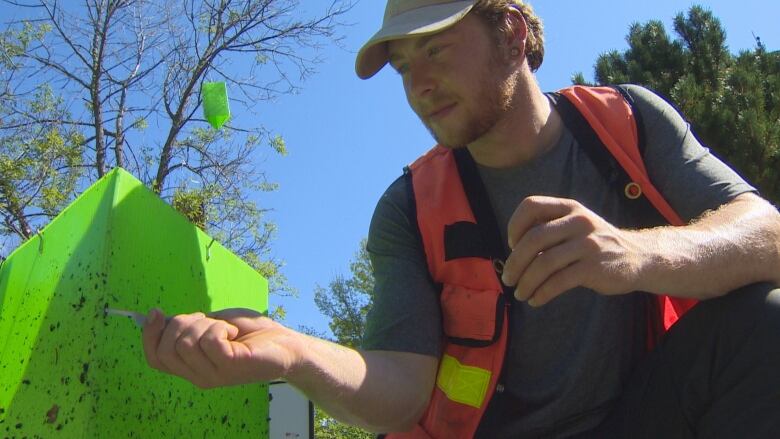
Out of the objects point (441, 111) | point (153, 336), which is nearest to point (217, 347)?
point (153, 336)

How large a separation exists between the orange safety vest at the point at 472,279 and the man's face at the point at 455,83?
15 centimetres

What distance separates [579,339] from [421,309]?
40 cm

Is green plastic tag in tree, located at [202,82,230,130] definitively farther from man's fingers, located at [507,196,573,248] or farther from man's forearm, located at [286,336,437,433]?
man's fingers, located at [507,196,573,248]

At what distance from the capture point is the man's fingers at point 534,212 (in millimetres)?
1166

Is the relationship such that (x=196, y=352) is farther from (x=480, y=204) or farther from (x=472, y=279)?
(x=480, y=204)

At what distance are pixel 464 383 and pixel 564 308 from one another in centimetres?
32

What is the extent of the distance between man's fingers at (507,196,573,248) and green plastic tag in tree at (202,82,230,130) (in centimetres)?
146

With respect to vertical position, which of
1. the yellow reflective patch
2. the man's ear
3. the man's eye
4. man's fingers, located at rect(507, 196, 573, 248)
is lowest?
the yellow reflective patch

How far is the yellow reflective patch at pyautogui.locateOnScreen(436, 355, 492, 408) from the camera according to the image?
5.81ft

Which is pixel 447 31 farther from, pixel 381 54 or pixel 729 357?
pixel 729 357

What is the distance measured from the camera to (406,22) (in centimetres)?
199

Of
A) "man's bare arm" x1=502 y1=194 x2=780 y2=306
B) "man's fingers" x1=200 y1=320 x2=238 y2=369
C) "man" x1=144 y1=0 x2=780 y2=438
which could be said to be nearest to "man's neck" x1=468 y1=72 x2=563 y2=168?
"man" x1=144 y1=0 x2=780 y2=438

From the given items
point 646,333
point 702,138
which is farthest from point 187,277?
point 702,138

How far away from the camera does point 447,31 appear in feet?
6.54
